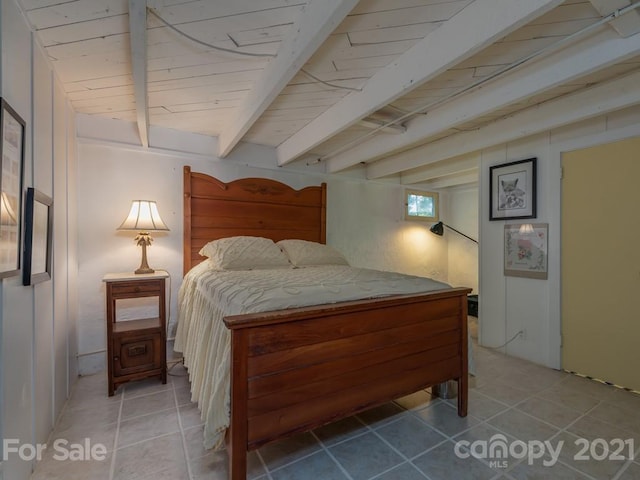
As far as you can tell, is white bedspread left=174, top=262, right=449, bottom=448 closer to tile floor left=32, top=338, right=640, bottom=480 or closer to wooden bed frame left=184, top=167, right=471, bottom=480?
wooden bed frame left=184, top=167, right=471, bottom=480

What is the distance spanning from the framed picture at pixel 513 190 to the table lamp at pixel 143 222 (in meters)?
3.28

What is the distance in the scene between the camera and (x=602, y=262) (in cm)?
236

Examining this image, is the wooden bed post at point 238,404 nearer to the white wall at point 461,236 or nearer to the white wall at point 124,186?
the white wall at point 124,186

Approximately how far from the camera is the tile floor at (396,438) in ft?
4.72

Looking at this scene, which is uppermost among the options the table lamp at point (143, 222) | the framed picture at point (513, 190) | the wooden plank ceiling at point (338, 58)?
the wooden plank ceiling at point (338, 58)

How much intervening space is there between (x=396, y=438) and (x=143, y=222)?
2.44 meters

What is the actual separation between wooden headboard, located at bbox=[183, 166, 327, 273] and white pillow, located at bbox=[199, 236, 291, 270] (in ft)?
0.83

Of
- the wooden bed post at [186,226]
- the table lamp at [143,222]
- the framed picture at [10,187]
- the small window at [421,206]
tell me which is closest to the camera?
the framed picture at [10,187]

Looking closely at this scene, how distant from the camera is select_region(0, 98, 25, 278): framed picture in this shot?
1.12m

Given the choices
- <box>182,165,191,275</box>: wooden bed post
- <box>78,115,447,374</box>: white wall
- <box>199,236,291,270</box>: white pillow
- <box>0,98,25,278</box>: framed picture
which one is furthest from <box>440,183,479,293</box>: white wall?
<box>0,98,25,278</box>: framed picture

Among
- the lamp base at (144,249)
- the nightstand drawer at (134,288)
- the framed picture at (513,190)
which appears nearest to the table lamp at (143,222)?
the lamp base at (144,249)

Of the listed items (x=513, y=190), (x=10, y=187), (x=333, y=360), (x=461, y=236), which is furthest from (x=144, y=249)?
(x=461, y=236)

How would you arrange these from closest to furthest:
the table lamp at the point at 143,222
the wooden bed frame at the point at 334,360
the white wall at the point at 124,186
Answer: the wooden bed frame at the point at 334,360 → the table lamp at the point at 143,222 → the white wall at the point at 124,186

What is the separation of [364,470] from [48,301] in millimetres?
2046
